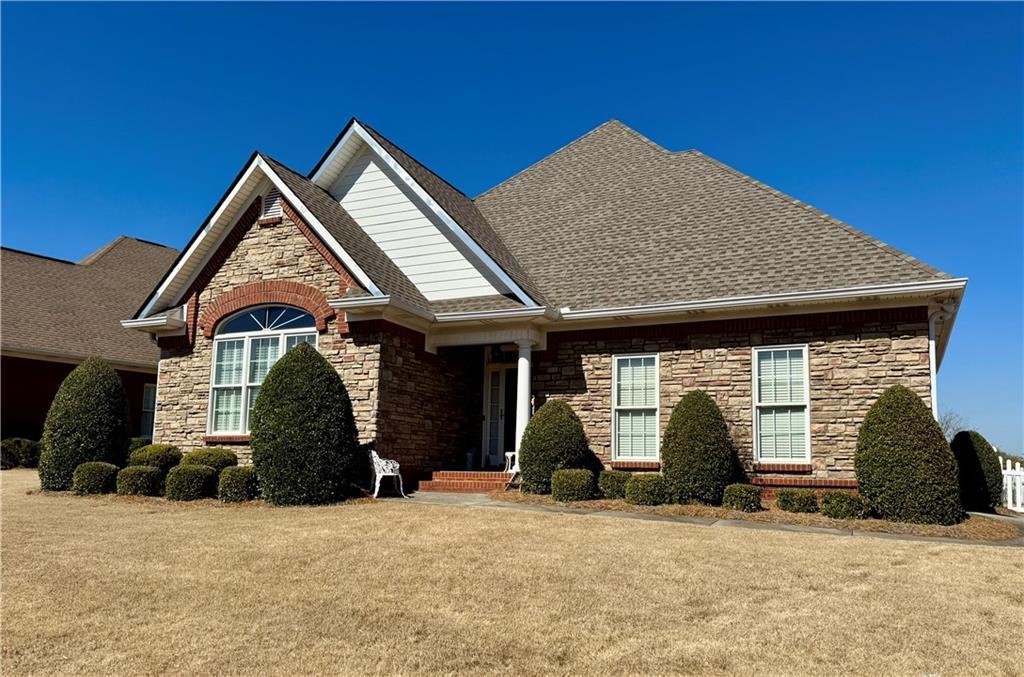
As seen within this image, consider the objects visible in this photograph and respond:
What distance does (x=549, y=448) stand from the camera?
13516 mm

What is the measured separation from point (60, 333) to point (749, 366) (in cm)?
2176

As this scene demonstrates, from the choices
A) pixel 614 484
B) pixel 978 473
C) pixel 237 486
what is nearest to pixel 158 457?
pixel 237 486

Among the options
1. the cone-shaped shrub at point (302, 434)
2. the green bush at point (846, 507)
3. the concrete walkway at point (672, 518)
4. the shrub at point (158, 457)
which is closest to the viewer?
the concrete walkway at point (672, 518)

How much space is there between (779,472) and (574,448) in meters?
3.67

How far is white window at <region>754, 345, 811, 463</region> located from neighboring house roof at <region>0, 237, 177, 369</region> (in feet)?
67.0

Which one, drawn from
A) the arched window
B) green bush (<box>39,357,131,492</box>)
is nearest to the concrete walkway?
the arched window

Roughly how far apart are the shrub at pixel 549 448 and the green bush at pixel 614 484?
2.18ft

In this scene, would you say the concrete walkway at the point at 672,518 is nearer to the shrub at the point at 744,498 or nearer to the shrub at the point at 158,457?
the shrub at the point at 744,498

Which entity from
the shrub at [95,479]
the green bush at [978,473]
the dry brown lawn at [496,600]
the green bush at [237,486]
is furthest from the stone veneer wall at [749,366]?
the shrub at [95,479]

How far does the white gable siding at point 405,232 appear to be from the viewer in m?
16.4

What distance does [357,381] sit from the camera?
1465cm

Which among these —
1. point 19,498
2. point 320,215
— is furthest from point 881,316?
point 19,498

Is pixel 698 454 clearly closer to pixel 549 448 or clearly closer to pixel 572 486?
pixel 572 486

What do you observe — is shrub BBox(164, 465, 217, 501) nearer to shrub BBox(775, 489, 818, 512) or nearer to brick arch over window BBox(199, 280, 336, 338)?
brick arch over window BBox(199, 280, 336, 338)
